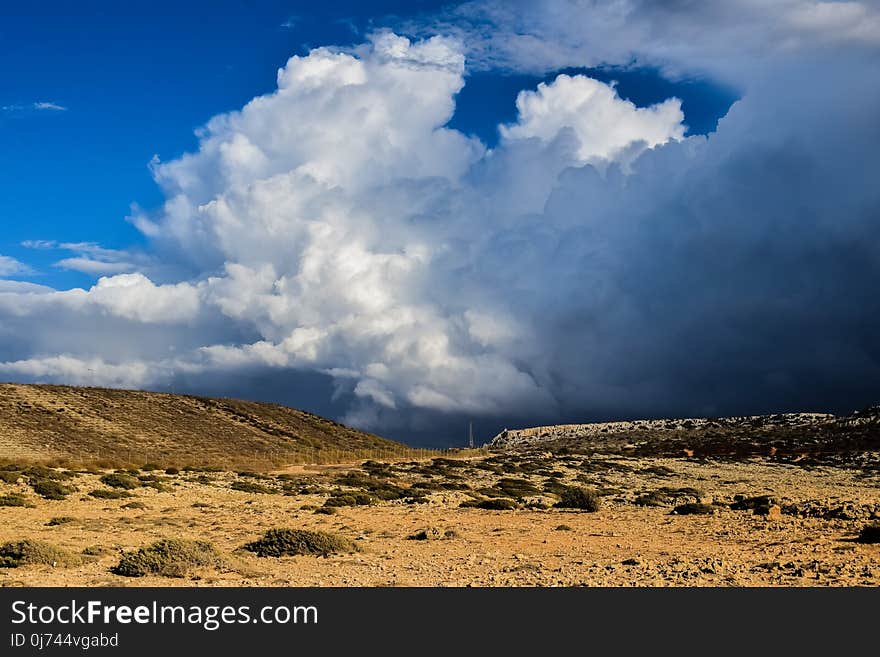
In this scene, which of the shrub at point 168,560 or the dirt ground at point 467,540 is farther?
the shrub at point 168,560

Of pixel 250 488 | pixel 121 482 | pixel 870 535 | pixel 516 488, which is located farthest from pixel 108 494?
pixel 870 535

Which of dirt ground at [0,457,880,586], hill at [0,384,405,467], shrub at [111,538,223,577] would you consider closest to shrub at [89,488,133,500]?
dirt ground at [0,457,880,586]

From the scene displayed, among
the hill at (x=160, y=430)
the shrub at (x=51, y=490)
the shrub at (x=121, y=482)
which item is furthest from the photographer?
the hill at (x=160, y=430)

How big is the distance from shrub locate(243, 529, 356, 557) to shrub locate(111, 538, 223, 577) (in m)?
1.99

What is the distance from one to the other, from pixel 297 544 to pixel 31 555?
5.31m

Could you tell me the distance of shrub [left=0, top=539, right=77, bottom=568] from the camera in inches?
595

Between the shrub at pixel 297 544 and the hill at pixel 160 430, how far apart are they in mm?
47692

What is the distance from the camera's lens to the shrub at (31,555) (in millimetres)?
15125

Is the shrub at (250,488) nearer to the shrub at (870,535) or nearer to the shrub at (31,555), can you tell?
the shrub at (31,555)

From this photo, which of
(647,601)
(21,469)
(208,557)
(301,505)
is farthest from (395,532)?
(21,469)

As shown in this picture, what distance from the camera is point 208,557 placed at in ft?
47.8

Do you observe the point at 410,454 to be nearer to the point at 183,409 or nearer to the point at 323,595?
the point at 183,409

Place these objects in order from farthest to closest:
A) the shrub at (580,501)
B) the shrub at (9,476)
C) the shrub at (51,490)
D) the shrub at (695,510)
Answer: the shrub at (9,476)
the shrub at (51,490)
the shrub at (580,501)
the shrub at (695,510)

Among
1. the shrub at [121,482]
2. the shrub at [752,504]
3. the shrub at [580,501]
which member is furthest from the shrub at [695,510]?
the shrub at [121,482]
